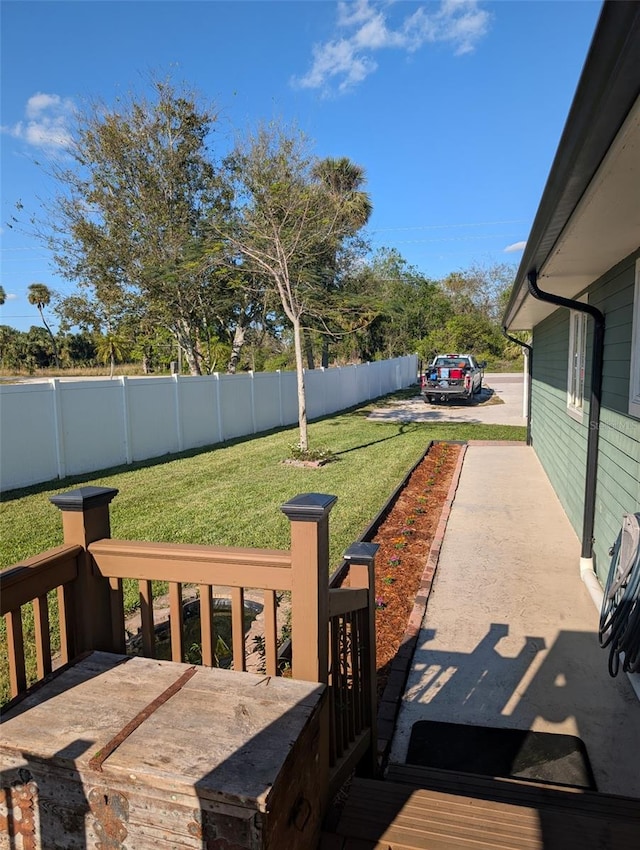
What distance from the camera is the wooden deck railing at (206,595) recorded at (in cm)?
173

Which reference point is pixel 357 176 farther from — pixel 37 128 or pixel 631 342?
pixel 631 342

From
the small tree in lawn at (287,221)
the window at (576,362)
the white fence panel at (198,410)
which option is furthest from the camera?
the white fence panel at (198,410)

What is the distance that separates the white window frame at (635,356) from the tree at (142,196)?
10896mm

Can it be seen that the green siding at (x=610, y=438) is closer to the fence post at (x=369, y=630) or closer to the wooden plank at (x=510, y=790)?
the wooden plank at (x=510, y=790)

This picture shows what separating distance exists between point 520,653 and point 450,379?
16.4 m

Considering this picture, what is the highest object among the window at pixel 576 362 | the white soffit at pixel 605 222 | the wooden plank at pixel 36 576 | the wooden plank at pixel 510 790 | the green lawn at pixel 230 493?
the white soffit at pixel 605 222

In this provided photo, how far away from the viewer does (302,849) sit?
148 cm

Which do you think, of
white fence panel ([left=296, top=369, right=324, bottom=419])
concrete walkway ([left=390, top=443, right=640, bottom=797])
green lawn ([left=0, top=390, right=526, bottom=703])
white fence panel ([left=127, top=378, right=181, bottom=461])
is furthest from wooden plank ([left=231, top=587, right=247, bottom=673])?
white fence panel ([left=296, top=369, right=324, bottom=419])

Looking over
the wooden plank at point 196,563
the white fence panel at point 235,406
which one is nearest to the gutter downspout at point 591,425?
the wooden plank at point 196,563

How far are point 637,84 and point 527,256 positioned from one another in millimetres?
2351

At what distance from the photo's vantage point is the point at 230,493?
7145mm

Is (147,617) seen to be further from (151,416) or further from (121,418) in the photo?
(151,416)

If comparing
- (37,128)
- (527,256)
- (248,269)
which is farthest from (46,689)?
(37,128)

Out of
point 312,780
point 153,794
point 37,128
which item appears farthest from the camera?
point 37,128
